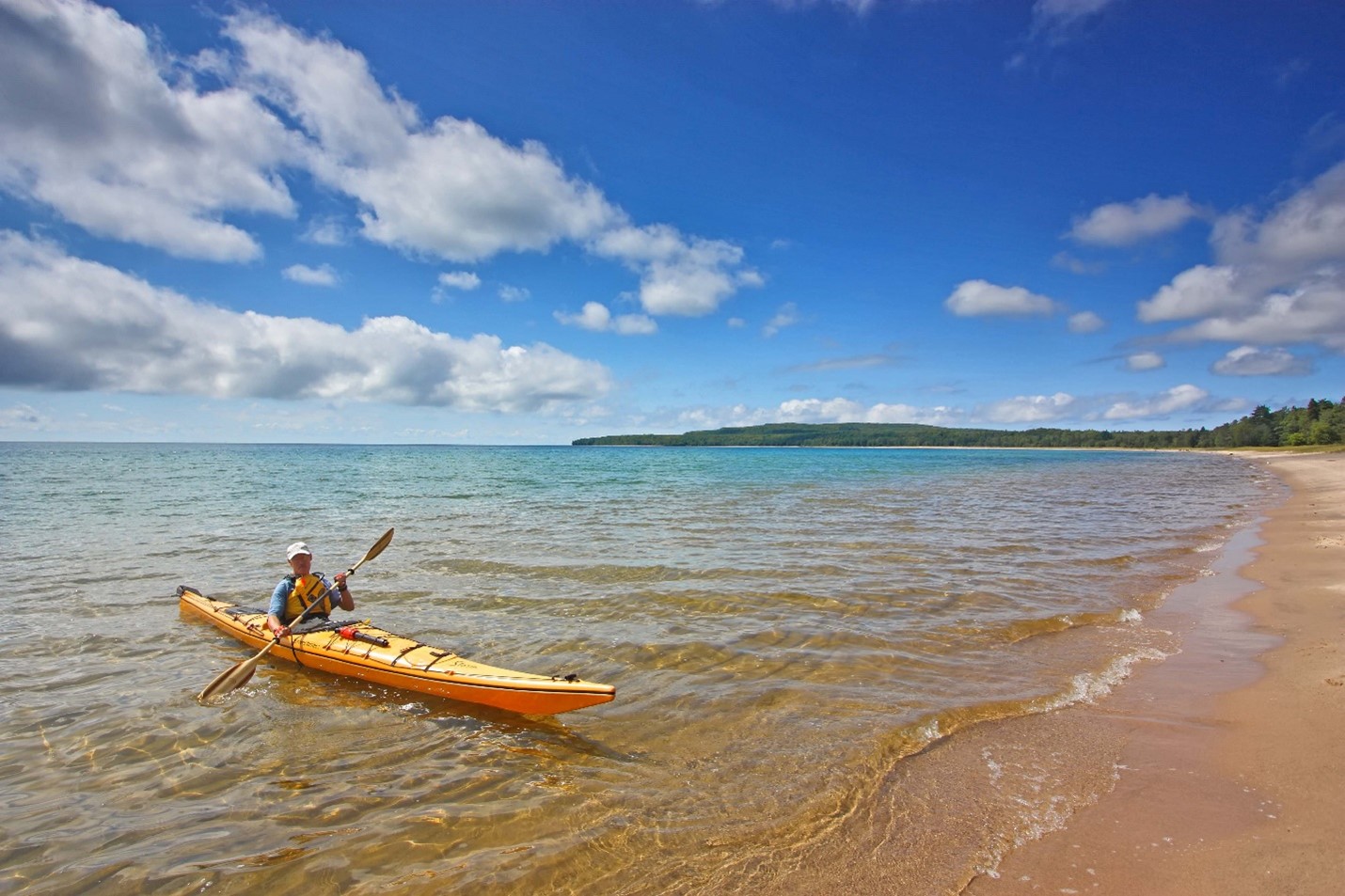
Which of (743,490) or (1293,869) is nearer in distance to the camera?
(1293,869)

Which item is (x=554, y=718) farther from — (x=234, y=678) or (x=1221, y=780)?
(x=1221, y=780)

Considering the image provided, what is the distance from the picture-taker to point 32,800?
18.7ft

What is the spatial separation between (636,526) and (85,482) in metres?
41.8

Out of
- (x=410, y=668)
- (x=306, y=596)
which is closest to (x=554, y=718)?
(x=410, y=668)

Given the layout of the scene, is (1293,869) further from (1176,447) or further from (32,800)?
(1176,447)

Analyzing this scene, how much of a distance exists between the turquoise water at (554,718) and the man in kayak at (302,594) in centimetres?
77

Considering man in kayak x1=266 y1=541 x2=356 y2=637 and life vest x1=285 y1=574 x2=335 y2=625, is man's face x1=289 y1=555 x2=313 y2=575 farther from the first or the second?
life vest x1=285 y1=574 x2=335 y2=625

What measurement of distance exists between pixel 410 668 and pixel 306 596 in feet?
10.0

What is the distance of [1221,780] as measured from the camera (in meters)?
5.25

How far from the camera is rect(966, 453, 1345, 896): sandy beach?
4.10 meters


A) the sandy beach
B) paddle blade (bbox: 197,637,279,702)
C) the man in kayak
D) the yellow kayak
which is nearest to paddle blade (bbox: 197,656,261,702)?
paddle blade (bbox: 197,637,279,702)

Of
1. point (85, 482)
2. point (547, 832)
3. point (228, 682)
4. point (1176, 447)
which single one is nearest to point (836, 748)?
point (547, 832)

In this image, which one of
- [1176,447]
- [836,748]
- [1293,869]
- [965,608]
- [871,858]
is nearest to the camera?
[1293,869]

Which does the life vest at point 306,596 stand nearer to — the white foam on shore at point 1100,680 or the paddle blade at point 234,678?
the paddle blade at point 234,678
